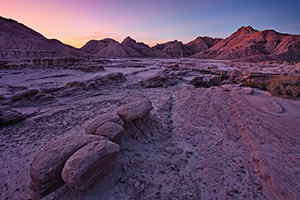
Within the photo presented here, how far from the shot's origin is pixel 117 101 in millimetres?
7625

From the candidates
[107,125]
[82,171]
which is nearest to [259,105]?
[107,125]

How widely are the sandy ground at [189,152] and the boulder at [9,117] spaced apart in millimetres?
194

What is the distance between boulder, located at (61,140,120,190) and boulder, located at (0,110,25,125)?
4.65m

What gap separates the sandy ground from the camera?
262 cm

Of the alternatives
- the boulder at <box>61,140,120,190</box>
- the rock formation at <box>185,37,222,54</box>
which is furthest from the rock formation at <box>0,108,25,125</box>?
the rock formation at <box>185,37,222,54</box>

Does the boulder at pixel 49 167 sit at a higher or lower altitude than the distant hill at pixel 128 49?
lower

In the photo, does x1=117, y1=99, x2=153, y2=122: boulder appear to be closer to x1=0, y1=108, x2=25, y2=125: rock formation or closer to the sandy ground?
the sandy ground

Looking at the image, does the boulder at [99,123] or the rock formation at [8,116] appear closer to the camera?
the boulder at [99,123]

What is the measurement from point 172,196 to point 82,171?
164 centimetres

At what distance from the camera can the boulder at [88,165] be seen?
7.11 feet

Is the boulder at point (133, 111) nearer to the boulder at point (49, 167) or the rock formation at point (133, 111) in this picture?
the rock formation at point (133, 111)

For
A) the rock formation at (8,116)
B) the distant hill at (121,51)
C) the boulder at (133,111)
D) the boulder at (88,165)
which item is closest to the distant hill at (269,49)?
the distant hill at (121,51)

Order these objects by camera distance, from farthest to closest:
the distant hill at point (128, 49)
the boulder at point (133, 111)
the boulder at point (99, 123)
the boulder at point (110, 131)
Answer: the distant hill at point (128, 49) → the boulder at point (133, 111) → the boulder at point (99, 123) → the boulder at point (110, 131)

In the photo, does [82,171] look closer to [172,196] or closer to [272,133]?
[172,196]
